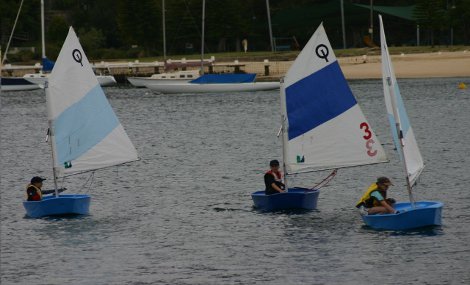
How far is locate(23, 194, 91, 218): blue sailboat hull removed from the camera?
3903cm

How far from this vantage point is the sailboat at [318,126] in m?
39.2

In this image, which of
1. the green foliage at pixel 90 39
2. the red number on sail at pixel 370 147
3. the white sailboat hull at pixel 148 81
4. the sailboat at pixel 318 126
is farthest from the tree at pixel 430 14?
the red number on sail at pixel 370 147

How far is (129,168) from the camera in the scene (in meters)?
58.1

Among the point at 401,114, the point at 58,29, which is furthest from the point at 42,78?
the point at 401,114

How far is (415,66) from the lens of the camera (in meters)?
111

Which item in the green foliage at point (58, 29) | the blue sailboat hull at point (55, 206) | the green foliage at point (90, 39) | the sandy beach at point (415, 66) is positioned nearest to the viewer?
the blue sailboat hull at point (55, 206)

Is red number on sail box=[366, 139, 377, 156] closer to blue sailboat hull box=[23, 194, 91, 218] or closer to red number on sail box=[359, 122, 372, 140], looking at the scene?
red number on sail box=[359, 122, 372, 140]

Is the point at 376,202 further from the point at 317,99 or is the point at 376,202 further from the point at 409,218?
the point at 317,99

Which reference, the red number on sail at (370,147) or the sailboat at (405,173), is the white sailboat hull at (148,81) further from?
the sailboat at (405,173)

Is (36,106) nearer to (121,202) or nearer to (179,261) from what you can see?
(121,202)

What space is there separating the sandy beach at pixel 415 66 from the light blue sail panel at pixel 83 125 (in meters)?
72.4

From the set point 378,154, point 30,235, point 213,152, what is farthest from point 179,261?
point 213,152

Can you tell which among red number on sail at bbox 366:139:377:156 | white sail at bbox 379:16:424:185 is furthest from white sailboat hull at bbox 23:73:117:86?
white sail at bbox 379:16:424:185

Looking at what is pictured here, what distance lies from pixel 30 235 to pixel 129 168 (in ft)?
67.2
